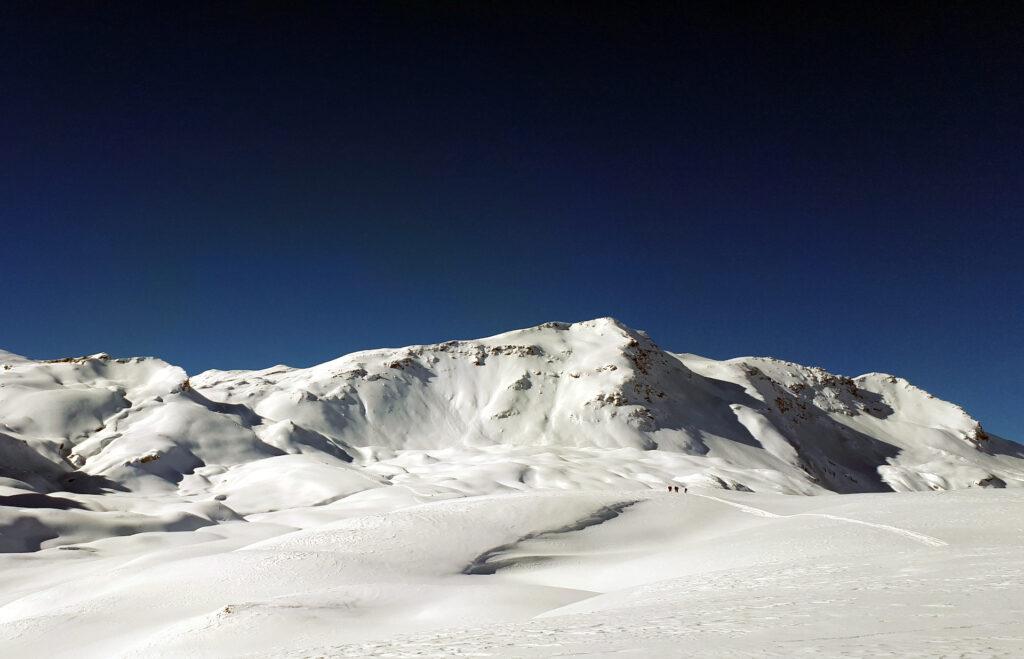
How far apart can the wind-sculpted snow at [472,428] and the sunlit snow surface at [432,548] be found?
1.40 feet

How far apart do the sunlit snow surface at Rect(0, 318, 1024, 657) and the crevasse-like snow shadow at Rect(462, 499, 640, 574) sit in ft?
0.23

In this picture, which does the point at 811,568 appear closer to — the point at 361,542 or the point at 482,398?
the point at 361,542

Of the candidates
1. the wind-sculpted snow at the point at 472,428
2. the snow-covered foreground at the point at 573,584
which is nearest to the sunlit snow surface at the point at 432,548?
the snow-covered foreground at the point at 573,584

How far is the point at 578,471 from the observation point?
55156 mm

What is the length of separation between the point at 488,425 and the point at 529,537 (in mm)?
66113

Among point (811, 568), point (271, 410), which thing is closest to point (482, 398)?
point (271, 410)

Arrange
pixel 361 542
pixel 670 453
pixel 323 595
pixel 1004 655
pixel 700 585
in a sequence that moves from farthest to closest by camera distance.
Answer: pixel 670 453 < pixel 361 542 < pixel 323 595 < pixel 700 585 < pixel 1004 655

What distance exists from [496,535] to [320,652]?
9353mm

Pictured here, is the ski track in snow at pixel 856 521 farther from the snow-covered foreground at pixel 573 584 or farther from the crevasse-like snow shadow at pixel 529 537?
the crevasse-like snow shadow at pixel 529 537

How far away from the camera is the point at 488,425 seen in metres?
81.8

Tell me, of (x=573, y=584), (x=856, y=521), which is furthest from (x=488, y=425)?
(x=573, y=584)

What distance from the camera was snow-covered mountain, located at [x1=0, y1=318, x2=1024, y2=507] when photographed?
157 feet

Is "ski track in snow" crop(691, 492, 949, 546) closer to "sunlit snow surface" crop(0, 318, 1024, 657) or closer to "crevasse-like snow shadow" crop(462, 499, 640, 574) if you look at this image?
"sunlit snow surface" crop(0, 318, 1024, 657)

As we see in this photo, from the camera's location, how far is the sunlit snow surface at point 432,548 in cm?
656
